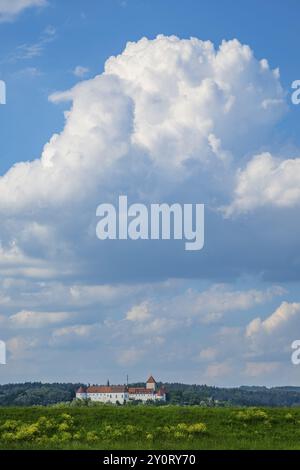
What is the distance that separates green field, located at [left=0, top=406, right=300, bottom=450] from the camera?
40531 millimetres

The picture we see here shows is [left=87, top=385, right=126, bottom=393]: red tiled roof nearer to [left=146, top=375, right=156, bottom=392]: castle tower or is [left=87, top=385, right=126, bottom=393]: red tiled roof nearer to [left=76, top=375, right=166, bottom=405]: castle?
[left=76, top=375, right=166, bottom=405]: castle

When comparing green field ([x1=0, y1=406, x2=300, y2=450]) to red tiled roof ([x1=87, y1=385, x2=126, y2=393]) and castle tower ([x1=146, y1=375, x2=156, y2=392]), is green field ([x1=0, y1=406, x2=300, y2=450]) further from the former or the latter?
castle tower ([x1=146, y1=375, x2=156, y2=392])

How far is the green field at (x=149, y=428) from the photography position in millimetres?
40531

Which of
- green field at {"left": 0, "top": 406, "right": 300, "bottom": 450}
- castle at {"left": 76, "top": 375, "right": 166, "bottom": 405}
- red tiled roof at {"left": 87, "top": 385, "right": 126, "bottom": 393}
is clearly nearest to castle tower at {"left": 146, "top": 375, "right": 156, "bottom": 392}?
castle at {"left": 76, "top": 375, "right": 166, "bottom": 405}

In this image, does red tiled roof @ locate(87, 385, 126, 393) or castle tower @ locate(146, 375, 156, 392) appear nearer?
red tiled roof @ locate(87, 385, 126, 393)

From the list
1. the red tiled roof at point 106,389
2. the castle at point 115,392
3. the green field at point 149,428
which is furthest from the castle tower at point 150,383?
the green field at point 149,428

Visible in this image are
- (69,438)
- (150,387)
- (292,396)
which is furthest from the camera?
(150,387)

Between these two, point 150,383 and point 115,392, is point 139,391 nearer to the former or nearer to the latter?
point 115,392

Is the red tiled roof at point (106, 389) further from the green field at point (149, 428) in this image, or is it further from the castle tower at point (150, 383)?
the green field at point (149, 428)

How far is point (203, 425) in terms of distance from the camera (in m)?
44.6
